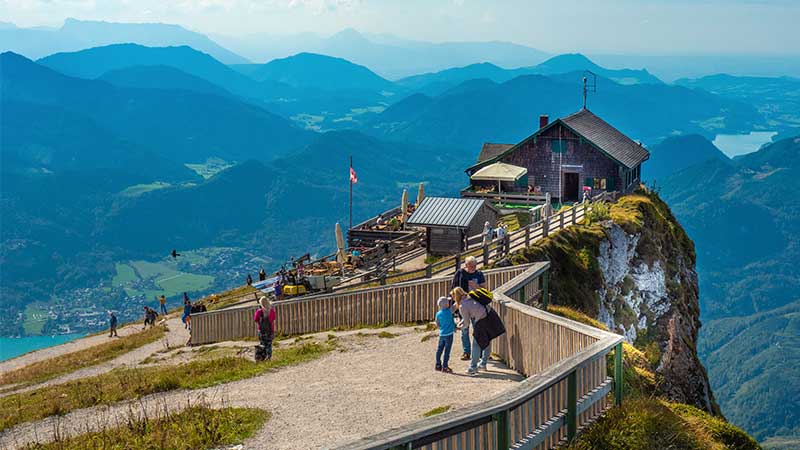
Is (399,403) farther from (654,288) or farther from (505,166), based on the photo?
(505,166)

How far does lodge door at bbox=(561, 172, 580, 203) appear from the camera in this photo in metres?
51.4

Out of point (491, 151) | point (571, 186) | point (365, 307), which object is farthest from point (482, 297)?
point (491, 151)

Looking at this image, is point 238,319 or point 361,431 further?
point 238,319

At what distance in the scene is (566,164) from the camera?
51.4m

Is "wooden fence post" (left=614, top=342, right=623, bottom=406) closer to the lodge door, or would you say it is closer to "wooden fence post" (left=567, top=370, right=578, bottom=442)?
"wooden fence post" (left=567, top=370, right=578, bottom=442)

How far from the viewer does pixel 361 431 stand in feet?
43.5

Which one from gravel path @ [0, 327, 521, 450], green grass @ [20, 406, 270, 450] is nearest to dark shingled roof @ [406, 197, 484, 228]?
gravel path @ [0, 327, 521, 450]

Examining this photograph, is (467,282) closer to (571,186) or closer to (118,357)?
(118,357)

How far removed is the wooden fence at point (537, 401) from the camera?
9281 millimetres

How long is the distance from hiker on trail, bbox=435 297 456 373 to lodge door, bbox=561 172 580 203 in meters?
36.3

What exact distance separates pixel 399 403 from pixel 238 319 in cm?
1627

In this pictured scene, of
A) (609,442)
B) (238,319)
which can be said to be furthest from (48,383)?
(609,442)

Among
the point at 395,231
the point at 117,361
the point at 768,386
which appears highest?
the point at 395,231

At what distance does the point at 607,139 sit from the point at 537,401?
146 feet
